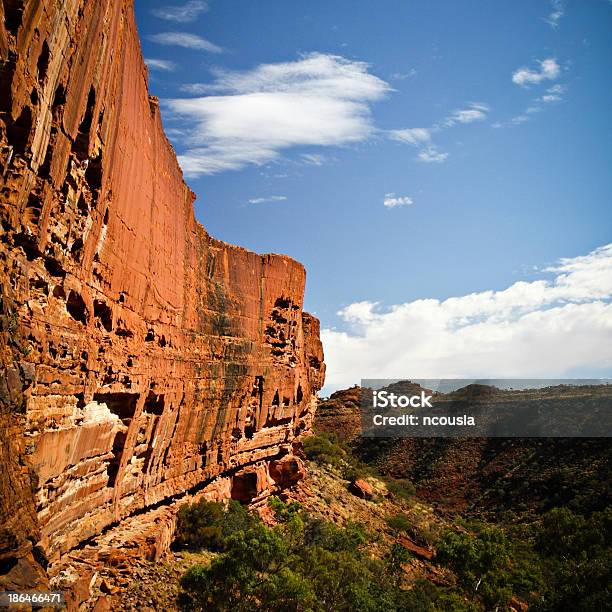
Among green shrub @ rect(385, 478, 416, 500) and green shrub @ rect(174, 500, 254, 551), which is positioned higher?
green shrub @ rect(174, 500, 254, 551)

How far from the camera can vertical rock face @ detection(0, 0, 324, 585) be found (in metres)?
7.88

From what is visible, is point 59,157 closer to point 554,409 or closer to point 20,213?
point 20,213

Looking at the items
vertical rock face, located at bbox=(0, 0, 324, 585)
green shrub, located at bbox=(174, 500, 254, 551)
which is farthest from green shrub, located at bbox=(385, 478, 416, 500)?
green shrub, located at bbox=(174, 500, 254, 551)

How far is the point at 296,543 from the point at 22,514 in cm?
1587

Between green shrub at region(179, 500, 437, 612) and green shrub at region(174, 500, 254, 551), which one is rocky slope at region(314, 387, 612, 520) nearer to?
green shrub at region(179, 500, 437, 612)

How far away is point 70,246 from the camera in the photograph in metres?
10.5

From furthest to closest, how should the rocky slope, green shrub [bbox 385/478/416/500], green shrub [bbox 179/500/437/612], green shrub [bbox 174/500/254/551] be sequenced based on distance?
green shrub [bbox 385/478/416/500] < the rocky slope < green shrub [bbox 174/500/254/551] < green shrub [bbox 179/500/437/612]

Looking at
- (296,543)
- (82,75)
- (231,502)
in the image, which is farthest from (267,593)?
(82,75)

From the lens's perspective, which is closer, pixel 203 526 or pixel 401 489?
pixel 203 526

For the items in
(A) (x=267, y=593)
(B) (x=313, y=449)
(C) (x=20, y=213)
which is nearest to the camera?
(C) (x=20, y=213)

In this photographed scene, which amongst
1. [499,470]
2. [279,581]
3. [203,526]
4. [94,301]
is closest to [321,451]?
[499,470]

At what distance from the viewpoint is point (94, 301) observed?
39.2ft

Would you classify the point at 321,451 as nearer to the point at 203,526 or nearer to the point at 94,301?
the point at 203,526

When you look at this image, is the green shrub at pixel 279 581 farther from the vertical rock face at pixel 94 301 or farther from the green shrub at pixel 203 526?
the vertical rock face at pixel 94 301
